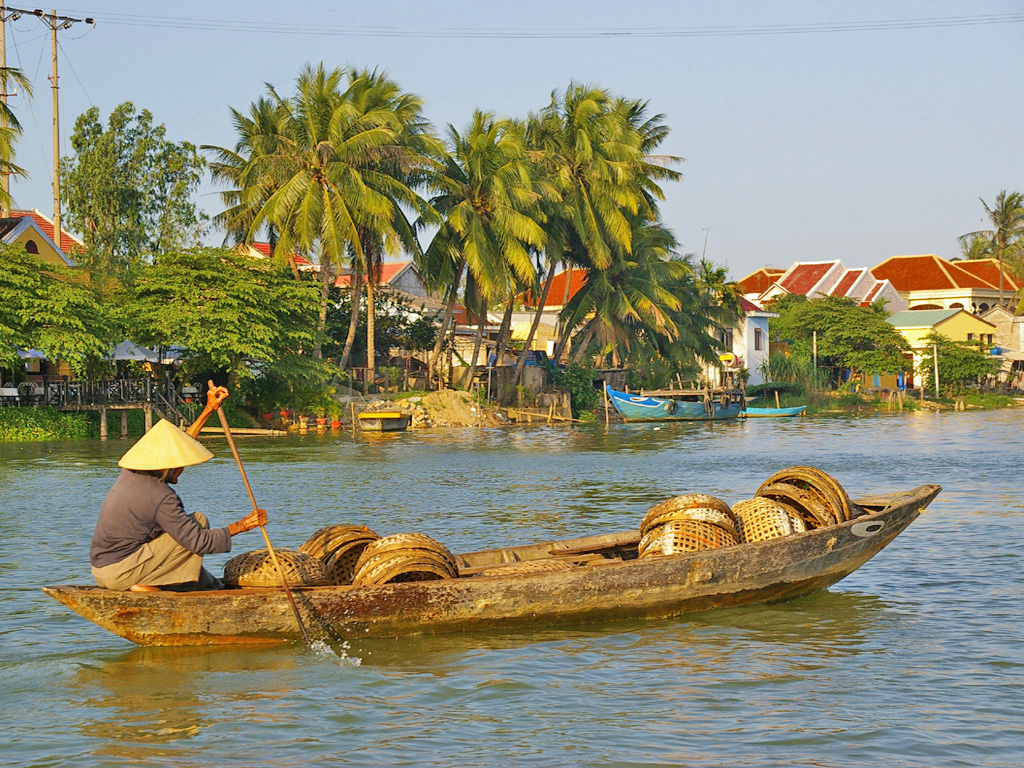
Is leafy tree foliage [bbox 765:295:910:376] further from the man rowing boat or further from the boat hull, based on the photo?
the man rowing boat

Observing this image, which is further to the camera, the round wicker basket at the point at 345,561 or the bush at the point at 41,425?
the bush at the point at 41,425

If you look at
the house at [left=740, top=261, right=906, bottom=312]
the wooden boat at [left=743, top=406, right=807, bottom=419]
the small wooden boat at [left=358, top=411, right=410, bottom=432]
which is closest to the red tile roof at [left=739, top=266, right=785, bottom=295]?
the house at [left=740, top=261, right=906, bottom=312]

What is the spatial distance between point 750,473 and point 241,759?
17.1 m

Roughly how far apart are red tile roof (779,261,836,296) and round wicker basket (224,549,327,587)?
5840 centimetres

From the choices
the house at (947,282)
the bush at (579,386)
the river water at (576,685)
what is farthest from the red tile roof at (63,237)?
the house at (947,282)

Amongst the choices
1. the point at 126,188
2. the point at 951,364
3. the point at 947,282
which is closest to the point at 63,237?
the point at 126,188

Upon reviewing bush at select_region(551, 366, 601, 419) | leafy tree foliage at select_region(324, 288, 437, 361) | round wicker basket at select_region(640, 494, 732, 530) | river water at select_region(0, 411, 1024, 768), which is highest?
leafy tree foliage at select_region(324, 288, 437, 361)

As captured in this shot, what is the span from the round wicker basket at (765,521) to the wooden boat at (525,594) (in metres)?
0.20

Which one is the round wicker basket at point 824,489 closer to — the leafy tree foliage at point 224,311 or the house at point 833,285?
the leafy tree foliage at point 224,311

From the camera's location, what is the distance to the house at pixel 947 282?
6750 cm

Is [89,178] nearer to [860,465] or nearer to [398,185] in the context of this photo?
[398,185]

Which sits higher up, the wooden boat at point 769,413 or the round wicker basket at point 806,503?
the wooden boat at point 769,413

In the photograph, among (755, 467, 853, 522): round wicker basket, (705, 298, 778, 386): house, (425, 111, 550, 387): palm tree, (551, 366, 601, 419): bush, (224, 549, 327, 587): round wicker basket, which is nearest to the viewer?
(224, 549, 327, 587): round wicker basket

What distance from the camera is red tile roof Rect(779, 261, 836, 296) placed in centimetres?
6438
